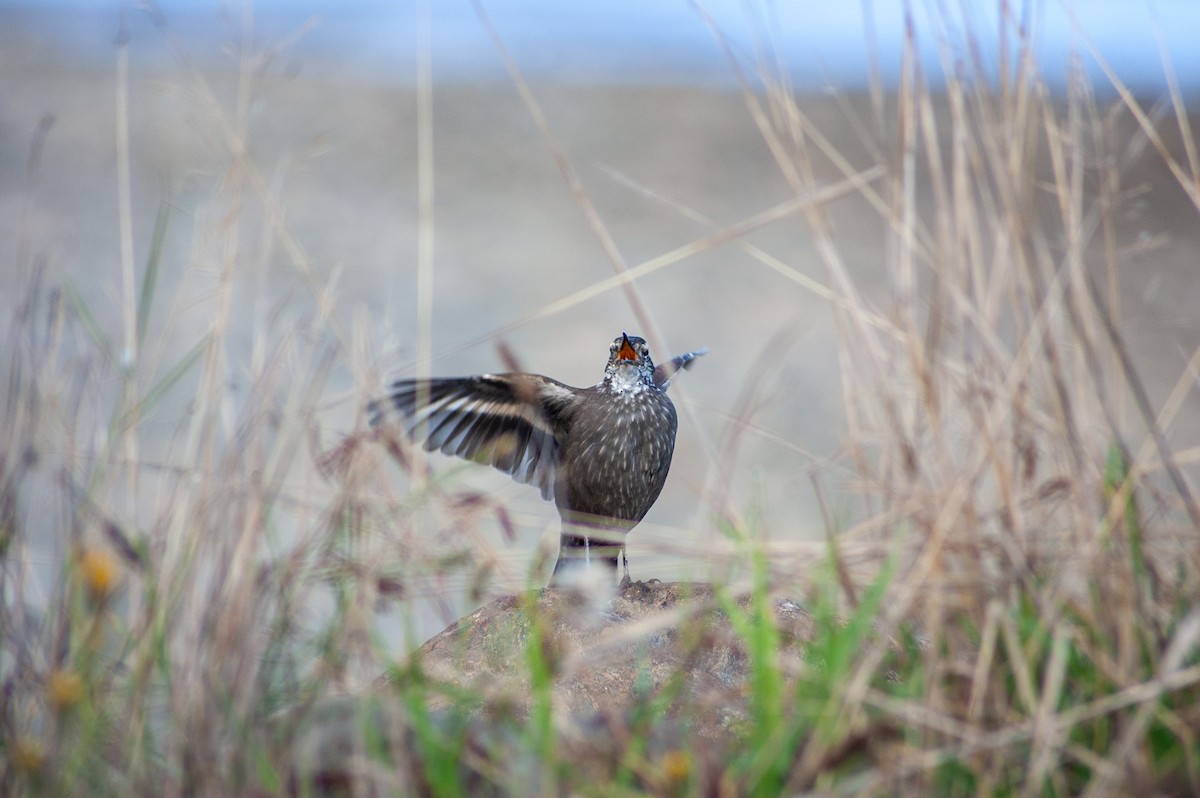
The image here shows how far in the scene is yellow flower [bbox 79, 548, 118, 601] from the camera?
1897mm

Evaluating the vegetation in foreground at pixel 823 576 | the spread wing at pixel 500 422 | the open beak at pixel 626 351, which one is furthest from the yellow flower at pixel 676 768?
the open beak at pixel 626 351

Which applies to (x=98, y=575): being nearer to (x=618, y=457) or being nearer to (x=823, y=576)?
(x=823, y=576)

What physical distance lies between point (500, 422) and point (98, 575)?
2878 mm

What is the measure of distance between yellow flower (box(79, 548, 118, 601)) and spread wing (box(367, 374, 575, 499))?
2.26 m

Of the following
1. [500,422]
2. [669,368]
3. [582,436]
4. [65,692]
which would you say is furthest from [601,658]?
[669,368]

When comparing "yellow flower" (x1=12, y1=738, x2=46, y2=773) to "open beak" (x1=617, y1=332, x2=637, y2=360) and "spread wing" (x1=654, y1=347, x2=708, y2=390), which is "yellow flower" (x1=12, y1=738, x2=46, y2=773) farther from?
"spread wing" (x1=654, y1=347, x2=708, y2=390)

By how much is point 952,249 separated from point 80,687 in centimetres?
166

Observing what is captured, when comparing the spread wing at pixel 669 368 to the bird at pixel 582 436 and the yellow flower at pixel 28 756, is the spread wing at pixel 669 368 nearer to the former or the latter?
the bird at pixel 582 436

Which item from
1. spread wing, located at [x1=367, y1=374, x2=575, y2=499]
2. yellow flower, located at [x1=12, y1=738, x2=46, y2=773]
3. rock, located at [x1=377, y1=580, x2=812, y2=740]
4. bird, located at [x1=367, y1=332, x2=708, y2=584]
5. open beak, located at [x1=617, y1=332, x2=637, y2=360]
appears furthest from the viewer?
open beak, located at [x1=617, y1=332, x2=637, y2=360]

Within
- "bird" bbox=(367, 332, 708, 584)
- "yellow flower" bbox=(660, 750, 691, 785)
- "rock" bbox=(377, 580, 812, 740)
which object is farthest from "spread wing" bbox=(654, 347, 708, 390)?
"yellow flower" bbox=(660, 750, 691, 785)

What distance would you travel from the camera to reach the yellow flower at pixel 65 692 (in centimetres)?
193

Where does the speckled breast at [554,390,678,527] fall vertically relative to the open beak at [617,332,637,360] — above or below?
below

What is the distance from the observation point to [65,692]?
75.9 inches

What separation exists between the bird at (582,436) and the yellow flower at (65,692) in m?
2.47
